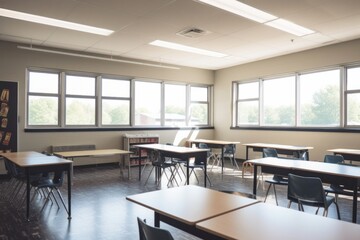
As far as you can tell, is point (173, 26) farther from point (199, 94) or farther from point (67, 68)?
point (199, 94)

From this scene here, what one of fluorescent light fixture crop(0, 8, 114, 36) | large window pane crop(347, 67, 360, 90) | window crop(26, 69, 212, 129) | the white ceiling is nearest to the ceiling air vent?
the white ceiling

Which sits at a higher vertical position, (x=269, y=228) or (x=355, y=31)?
(x=355, y=31)

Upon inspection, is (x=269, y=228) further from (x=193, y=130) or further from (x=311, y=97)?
(x=193, y=130)

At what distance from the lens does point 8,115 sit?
6660 mm

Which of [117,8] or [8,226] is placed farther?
[117,8]

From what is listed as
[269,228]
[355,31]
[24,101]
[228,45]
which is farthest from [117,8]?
[355,31]

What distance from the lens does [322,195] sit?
3135mm

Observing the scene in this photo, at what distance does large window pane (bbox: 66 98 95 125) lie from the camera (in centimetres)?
787

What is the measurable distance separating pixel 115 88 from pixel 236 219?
24.2ft

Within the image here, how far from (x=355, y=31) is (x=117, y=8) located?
4.96m

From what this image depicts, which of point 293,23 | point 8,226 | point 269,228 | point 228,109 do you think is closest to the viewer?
point 269,228

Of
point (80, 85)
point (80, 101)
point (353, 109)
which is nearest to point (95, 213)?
point (80, 101)

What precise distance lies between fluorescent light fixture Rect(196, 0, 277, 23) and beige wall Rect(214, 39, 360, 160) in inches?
109

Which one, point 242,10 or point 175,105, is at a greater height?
point 242,10
